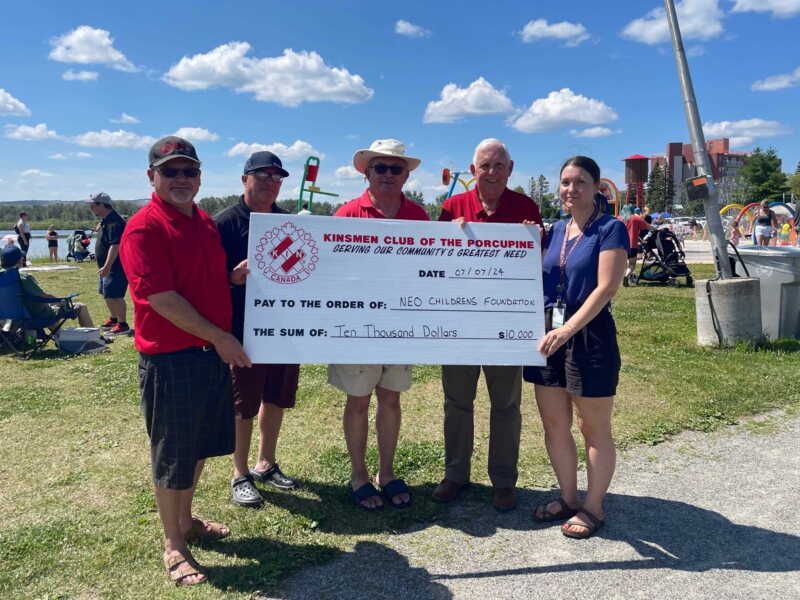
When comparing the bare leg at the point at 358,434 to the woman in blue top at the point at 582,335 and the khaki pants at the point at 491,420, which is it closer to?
the khaki pants at the point at 491,420

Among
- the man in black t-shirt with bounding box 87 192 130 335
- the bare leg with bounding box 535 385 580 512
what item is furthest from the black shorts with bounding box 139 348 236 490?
the man in black t-shirt with bounding box 87 192 130 335

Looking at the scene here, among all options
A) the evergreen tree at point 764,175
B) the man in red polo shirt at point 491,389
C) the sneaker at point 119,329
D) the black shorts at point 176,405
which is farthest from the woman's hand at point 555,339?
the evergreen tree at point 764,175

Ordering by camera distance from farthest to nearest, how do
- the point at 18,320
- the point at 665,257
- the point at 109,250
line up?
the point at 665,257, the point at 109,250, the point at 18,320

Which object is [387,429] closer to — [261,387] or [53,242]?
[261,387]

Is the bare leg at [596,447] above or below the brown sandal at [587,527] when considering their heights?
above

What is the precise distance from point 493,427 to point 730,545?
147cm

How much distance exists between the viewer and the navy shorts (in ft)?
29.4

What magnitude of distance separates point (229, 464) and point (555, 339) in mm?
2649

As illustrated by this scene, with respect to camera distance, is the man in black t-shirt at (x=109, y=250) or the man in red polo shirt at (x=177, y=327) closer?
the man in red polo shirt at (x=177, y=327)

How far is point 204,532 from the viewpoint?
3193 millimetres

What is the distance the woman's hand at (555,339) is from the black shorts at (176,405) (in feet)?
5.93

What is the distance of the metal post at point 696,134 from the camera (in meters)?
7.44

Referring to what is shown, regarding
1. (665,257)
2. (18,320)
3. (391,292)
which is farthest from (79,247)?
(391,292)

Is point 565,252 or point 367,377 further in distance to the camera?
point 367,377
